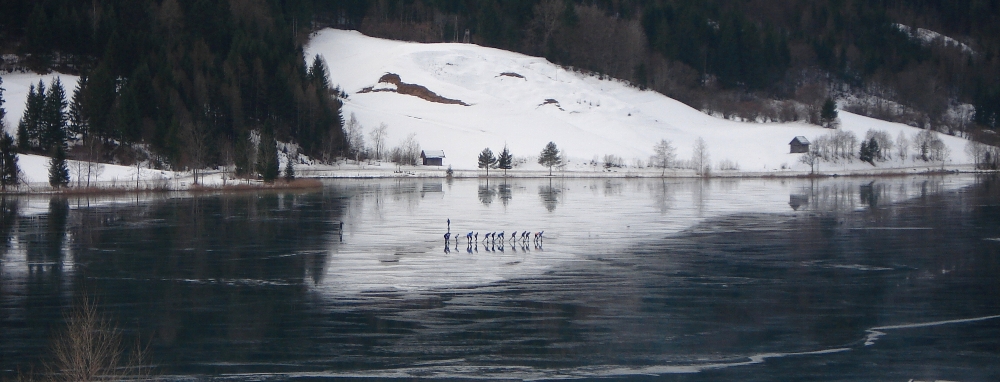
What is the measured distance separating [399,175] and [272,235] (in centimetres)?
4585

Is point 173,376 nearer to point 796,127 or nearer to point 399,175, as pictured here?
point 399,175

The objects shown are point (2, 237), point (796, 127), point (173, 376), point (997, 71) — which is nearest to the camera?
point (173, 376)

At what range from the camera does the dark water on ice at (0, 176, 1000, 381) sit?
15883 millimetres

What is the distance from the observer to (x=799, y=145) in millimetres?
90562

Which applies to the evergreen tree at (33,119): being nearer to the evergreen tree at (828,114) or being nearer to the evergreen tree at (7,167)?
the evergreen tree at (7,167)

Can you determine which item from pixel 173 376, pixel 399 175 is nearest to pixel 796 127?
pixel 399 175

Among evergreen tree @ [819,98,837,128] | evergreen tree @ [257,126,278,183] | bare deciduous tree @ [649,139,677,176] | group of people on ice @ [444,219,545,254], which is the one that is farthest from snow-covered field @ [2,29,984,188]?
group of people on ice @ [444,219,545,254]

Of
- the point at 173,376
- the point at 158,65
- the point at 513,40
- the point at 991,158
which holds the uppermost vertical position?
the point at 513,40

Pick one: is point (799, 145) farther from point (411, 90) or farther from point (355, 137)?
point (355, 137)

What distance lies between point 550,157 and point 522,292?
62089mm

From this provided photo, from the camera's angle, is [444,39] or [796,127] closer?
[796,127]

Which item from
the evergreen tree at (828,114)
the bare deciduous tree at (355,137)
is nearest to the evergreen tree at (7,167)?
the bare deciduous tree at (355,137)

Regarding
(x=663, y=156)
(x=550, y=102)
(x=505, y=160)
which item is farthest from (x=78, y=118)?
(x=663, y=156)

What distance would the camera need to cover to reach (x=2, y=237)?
103 feet
